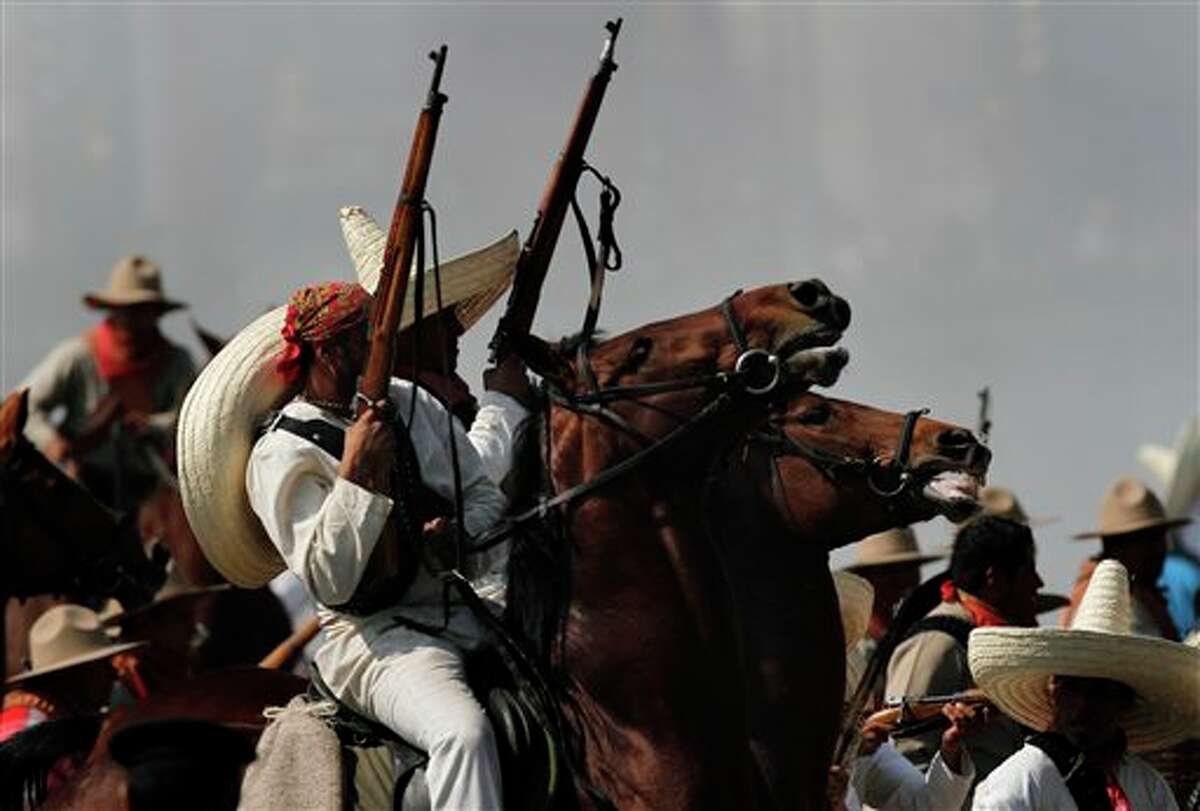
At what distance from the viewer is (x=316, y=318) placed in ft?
32.4

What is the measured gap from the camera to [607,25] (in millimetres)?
10141

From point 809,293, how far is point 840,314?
0.37 ft

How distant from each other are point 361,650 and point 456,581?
360 millimetres

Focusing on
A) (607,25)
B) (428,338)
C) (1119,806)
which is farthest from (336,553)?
(1119,806)

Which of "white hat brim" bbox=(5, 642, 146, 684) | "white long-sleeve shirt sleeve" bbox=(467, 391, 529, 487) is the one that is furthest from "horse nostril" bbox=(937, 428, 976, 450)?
"white hat brim" bbox=(5, 642, 146, 684)

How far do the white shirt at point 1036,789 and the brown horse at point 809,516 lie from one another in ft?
1.87

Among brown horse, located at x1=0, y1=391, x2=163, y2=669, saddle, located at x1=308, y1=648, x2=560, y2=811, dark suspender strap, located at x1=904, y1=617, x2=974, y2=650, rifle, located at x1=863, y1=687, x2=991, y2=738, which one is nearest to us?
saddle, located at x1=308, y1=648, x2=560, y2=811

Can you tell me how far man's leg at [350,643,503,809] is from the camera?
9.11 meters

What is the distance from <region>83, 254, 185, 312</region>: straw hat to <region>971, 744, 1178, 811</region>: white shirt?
29.1ft

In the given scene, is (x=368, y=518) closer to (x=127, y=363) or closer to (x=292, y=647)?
(x=292, y=647)

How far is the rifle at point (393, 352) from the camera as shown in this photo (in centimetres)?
944

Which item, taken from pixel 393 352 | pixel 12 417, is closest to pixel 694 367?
pixel 393 352

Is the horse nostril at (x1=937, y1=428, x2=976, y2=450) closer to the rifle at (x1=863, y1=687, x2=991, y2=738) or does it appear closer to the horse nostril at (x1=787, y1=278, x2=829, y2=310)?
the rifle at (x1=863, y1=687, x2=991, y2=738)

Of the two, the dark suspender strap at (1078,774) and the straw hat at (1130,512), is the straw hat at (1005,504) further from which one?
the dark suspender strap at (1078,774)
